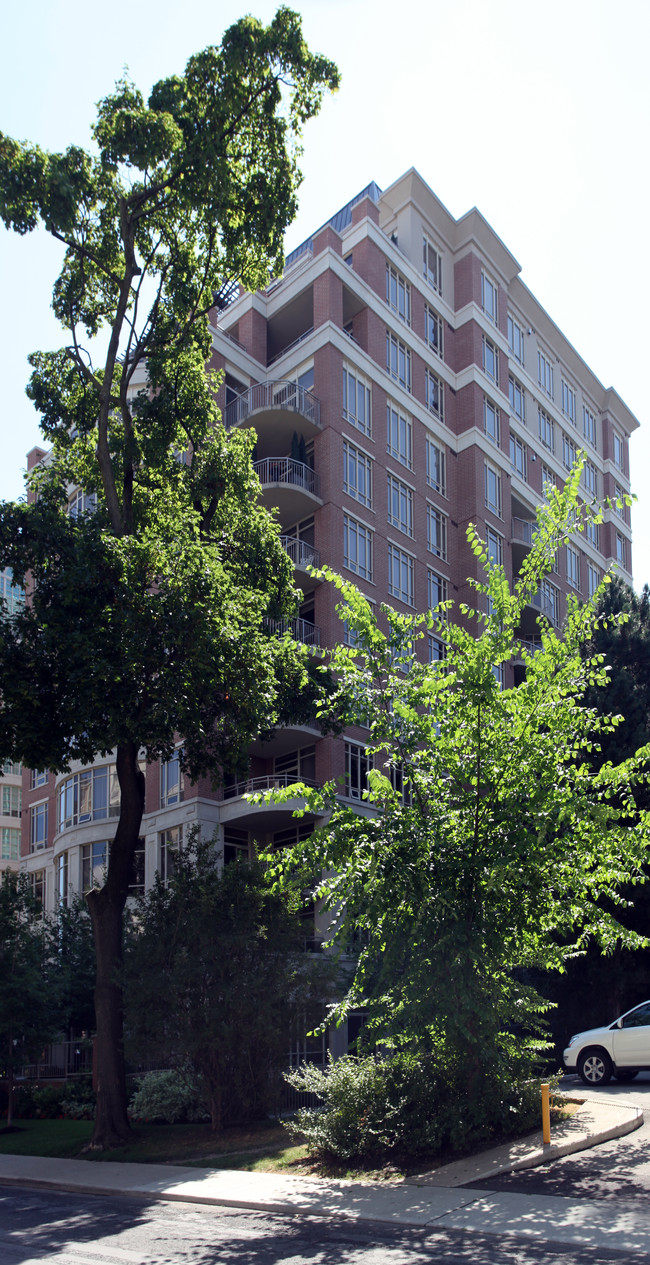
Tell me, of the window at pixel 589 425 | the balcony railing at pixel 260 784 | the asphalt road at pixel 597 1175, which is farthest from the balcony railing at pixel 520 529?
the asphalt road at pixel 597 1175

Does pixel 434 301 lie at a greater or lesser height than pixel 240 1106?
greater

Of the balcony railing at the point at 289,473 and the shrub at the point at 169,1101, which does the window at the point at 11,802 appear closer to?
the balcony railing at the point at 289,473

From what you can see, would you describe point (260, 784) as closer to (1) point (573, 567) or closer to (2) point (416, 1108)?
(2) point (416, 1108)

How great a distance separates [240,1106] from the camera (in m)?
18.3

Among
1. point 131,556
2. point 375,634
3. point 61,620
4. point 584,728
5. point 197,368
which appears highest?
point 197,368

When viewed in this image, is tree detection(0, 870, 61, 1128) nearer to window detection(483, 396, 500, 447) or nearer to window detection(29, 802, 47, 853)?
window detection(29, 802, 47, 853)

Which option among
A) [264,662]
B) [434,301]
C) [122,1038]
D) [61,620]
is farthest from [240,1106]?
[434,301]

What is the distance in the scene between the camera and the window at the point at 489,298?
44.1 metres

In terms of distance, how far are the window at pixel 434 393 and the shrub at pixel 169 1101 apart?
27730 mm

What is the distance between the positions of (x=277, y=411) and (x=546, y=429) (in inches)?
785

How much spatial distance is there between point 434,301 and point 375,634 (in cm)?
3101

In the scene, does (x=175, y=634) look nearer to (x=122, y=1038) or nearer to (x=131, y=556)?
(x=131, y=556)

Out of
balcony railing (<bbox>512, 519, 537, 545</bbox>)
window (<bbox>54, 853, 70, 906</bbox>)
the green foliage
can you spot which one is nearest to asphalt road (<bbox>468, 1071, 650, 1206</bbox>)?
the green foliage

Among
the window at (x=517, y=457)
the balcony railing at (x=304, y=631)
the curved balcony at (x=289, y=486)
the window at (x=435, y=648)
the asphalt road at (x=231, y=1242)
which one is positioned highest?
the window at (x=517, y=457)
